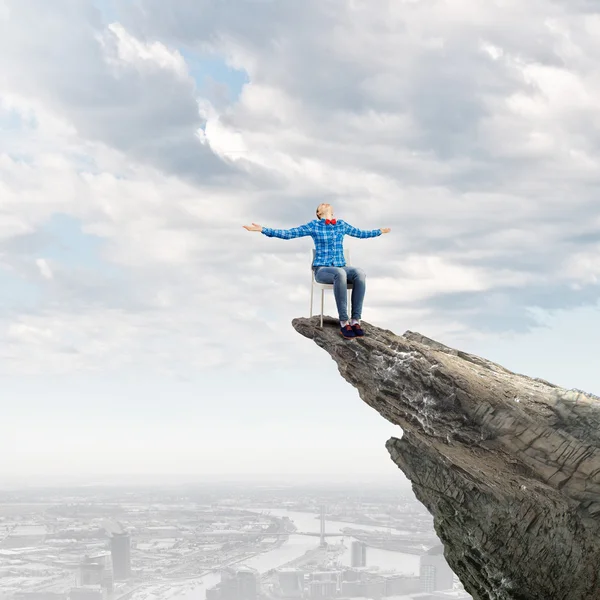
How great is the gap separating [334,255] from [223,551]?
125368mm

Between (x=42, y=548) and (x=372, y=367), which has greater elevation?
(x=372, y=367)

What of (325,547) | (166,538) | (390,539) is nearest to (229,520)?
(166,538)

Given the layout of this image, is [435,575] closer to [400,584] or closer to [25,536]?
[400,584]

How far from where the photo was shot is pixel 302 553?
134 meters

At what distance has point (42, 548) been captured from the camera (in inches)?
5379

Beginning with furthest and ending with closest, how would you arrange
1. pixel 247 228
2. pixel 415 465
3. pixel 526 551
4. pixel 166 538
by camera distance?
pixel 166 538, pixel 415 465, pixel 526 551, pixel 247 228

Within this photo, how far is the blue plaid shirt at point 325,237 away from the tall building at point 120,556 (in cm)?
9805

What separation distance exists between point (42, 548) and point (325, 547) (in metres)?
52.0

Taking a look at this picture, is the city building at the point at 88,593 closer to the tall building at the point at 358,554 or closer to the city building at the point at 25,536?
the city building at the point at 25,536

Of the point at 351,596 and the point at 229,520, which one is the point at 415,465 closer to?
the point at 351,596

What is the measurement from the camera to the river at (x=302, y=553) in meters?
111

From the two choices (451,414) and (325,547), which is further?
(325,547)

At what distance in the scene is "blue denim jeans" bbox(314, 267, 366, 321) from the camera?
1494 cm

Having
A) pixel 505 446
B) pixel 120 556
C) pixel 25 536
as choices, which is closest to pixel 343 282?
pixel 505 446
